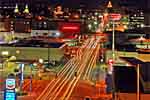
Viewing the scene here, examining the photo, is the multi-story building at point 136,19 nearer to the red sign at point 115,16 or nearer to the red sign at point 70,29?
the red sign at point 115,16

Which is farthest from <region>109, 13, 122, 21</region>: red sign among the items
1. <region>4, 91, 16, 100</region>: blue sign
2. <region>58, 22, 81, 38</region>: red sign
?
<region>4, 91, 16, 100</region>: blue sign

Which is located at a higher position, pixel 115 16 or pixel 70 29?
pixel 115 16

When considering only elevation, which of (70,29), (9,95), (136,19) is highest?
(136,19)

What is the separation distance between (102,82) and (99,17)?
928 millimetres

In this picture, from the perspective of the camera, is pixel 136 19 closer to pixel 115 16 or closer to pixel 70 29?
pixel 115 16

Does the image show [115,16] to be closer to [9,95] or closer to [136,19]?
[136,19]

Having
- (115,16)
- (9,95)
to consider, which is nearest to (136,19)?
(115,16)

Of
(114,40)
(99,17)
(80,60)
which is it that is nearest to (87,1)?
(99,17)

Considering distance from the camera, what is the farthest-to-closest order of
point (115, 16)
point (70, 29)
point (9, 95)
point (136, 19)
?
1. point (70, 29)
2. point (115, 16)
3. point (136, 19)
4. point (9, 95)

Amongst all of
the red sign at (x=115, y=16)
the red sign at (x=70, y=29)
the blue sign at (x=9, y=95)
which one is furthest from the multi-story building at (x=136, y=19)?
the blue sign at (x=9, y=95)

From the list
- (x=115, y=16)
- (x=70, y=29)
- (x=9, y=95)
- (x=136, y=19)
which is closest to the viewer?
(x=9, y=95)

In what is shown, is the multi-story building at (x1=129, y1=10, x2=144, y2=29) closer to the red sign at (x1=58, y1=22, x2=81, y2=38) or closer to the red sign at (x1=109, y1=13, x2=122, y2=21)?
the red sign at (x1=109, y1=13, x2=122, y2=21)

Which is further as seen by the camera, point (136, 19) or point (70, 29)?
point (70, 29)

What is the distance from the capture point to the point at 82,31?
18.6ft
